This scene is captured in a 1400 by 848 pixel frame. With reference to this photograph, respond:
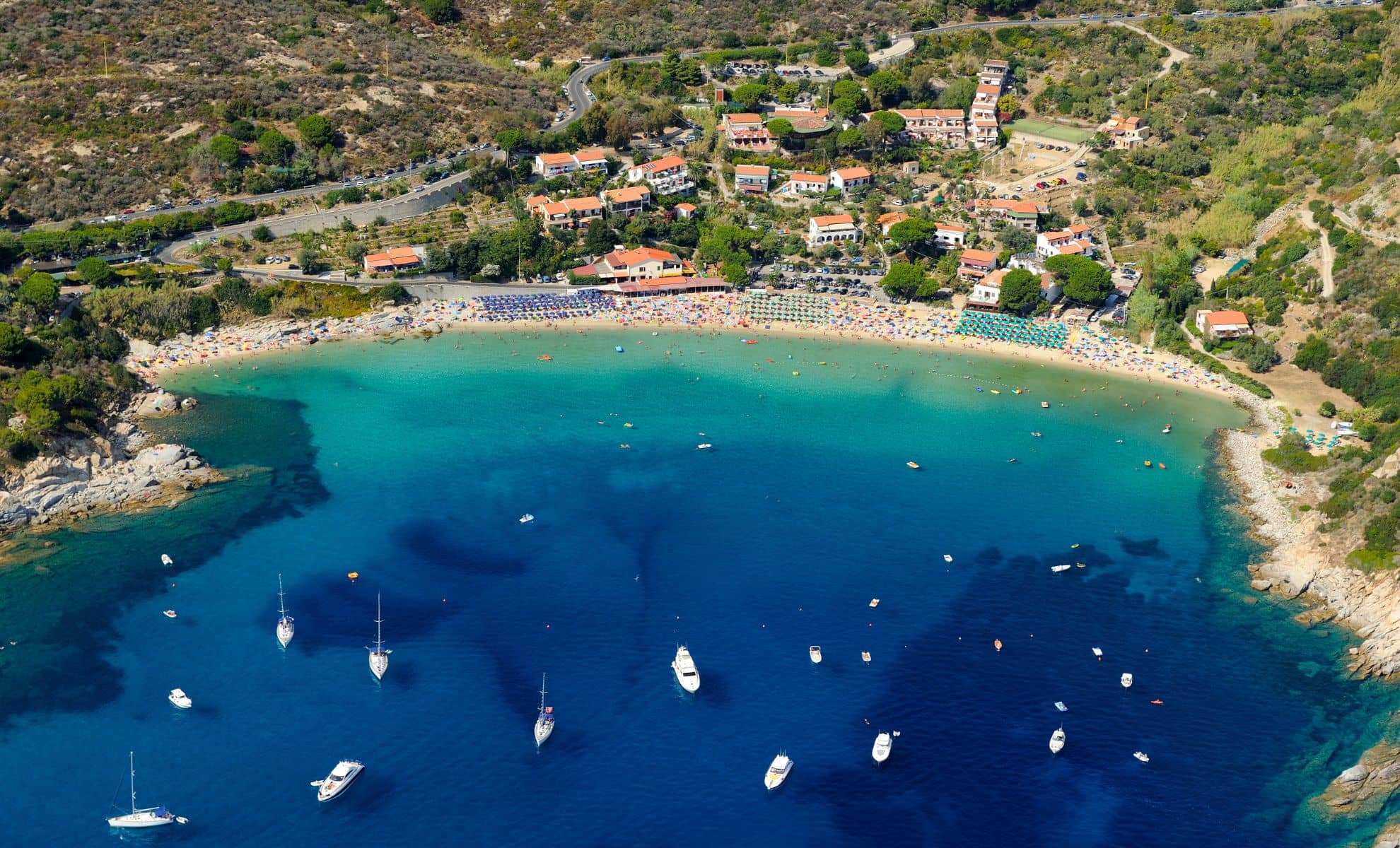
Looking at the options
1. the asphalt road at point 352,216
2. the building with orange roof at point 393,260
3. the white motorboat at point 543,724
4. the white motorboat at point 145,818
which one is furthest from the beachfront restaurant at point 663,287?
the white motorboat at point 145,818

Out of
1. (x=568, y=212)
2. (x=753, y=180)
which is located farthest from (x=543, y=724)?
(x=753, y=180)

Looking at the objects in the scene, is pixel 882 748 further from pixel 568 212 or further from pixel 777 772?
pixel 568 212

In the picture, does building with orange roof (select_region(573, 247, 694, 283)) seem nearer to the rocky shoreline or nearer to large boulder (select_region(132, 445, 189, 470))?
large boulder (select_region(132, 445, 189, 470))

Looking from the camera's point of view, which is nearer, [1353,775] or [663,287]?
[1353,775]

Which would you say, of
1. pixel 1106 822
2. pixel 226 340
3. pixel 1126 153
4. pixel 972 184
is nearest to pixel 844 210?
pixel 972 184

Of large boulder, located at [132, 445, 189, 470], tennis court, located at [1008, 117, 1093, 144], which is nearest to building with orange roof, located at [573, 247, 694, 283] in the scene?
large boulder, located at [132, 445, 189, 470]
